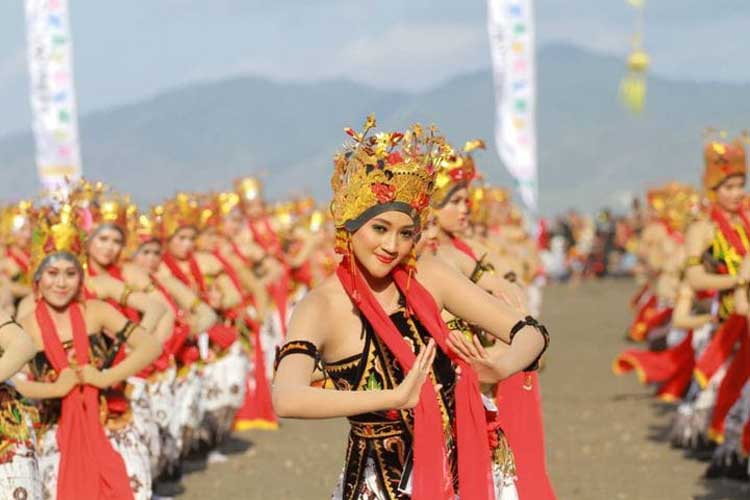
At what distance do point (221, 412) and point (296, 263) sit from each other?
520 cm

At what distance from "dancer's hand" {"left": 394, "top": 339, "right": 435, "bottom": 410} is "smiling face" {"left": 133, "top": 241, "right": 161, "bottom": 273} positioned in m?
6.50

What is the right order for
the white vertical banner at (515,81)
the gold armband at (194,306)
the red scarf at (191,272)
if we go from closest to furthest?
the gold armband at (194,306), the red scarf at (191,272), the white vertical banner at (515,81)

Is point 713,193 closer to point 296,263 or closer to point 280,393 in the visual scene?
point 280,393

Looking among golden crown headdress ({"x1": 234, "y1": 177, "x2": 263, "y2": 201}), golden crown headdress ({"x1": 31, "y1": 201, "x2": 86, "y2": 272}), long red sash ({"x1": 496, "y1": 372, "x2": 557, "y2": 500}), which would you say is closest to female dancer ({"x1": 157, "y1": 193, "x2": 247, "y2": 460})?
golden crown headdress ({"x1": 31, "y1": 201, "x2": 86, "y2": 272})

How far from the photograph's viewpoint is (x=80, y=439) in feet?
25.5

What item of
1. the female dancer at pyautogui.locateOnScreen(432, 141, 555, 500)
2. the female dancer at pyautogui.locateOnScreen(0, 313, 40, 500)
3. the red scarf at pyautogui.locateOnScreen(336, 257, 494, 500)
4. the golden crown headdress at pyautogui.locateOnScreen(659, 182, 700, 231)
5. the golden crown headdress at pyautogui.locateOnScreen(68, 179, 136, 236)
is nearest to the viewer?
the red scarf at pyautogui.locateOnScreen(336, 257, 494, 500)

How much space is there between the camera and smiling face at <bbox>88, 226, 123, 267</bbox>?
950 centimetres

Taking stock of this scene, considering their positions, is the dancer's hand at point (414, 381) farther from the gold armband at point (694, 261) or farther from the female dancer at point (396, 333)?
the gold armband at point (694, 261)

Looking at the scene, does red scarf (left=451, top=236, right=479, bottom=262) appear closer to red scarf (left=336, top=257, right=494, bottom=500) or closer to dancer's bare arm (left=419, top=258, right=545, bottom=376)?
dancer's bare arm (left=419, top=258, right=545, bottom=376)

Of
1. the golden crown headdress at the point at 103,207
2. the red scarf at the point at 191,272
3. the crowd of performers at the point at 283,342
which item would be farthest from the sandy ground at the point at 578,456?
the golden crown headdress at the point at 103,207

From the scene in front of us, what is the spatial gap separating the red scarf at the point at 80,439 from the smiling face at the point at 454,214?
185 centimetres

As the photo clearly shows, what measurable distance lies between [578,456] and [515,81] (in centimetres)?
1541

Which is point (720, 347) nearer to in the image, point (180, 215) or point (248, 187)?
point (180, 215)

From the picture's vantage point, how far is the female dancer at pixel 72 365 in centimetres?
768
